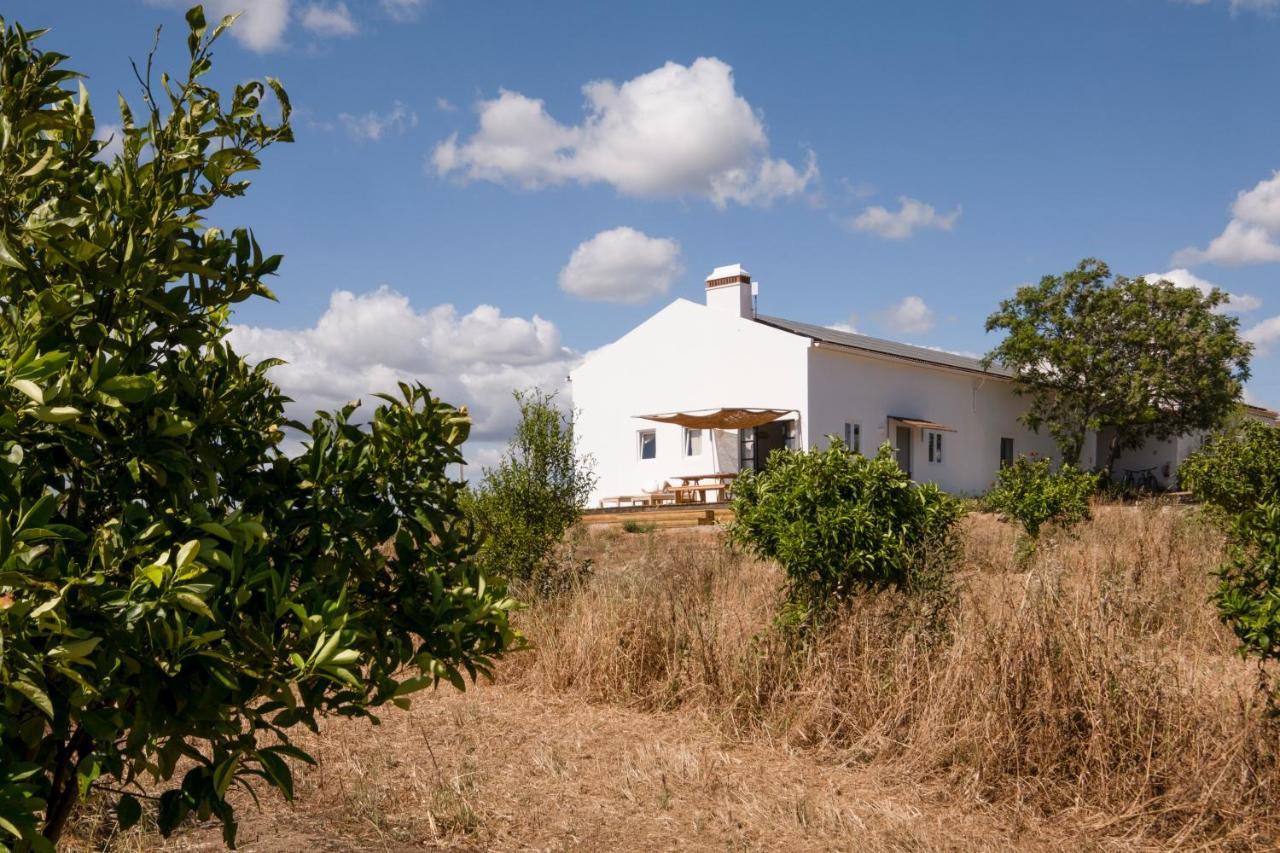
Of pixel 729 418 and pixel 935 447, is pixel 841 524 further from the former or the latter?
pixel 935 447

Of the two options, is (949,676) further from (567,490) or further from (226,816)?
(567,490)

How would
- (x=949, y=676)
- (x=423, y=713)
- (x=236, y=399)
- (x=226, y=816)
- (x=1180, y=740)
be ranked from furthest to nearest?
(x=423, y=713)
(x=949, y=676)
(x=1180, y=740)
(x=236, y=399)
(x=226, y=816)

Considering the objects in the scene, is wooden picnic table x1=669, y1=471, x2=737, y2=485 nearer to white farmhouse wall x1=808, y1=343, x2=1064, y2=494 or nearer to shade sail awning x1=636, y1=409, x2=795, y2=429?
shade sail awning x1=636, y1=409, x2=795, y2=429

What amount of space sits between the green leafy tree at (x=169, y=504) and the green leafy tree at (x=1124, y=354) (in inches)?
1110

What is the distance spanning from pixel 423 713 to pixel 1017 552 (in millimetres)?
Result: 7643

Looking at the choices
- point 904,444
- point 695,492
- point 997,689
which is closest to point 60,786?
point 997,689

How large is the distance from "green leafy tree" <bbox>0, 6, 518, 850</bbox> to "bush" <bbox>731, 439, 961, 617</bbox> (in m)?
5.14

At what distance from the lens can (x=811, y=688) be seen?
20.3ft

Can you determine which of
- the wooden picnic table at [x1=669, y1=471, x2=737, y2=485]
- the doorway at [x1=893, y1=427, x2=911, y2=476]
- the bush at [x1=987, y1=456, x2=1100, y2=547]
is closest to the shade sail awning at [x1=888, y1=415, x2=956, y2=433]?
the doorway at [x1=893, y1=427, x2=911, y2=476]

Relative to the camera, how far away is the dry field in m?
4.77

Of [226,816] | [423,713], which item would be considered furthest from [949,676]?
[226,816]

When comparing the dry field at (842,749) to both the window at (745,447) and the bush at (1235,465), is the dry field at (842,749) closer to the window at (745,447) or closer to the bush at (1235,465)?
the bush at (1235,465)

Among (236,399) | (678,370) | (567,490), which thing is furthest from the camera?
(678,370)

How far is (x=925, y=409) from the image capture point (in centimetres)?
2852
